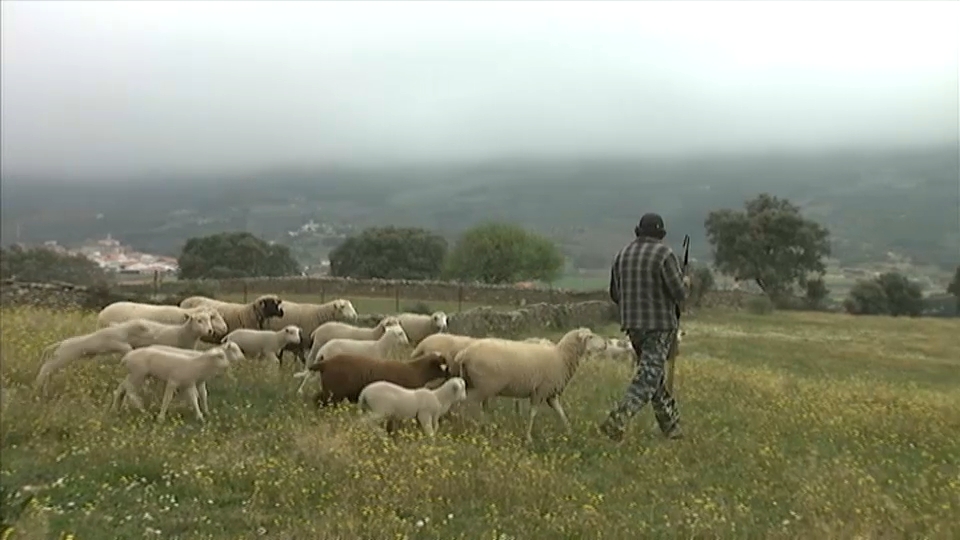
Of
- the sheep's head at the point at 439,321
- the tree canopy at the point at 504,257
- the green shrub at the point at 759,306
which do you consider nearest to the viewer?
the sheep's head at the point at 439,321

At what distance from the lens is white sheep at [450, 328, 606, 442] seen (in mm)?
11281

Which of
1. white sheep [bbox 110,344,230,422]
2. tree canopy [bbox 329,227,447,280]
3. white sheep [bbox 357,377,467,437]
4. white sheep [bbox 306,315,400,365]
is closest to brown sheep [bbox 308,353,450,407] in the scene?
white sheep [bbox 357,377,467,437]

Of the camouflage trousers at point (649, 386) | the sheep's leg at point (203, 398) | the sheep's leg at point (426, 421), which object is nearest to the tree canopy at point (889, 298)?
the camouflage trousers at point (649, 386)

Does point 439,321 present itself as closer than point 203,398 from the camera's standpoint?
No

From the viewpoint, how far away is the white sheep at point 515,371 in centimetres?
1128

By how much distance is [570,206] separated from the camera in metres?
132

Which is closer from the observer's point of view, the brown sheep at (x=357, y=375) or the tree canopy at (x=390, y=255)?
the brown sheep at (x=357, y=375)

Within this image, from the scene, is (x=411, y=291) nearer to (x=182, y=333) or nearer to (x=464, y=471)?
(x=182, y=333)

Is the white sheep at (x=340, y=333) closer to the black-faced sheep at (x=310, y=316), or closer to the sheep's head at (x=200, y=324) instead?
the black-faced sheep at (x=310, y=316)

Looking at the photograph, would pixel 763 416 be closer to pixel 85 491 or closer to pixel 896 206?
pixel 85 491

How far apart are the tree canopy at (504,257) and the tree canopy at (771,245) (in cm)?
1506

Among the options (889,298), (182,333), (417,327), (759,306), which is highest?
(182,333)

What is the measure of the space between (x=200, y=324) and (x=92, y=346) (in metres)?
1.46

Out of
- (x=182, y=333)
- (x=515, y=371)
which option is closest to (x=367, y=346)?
(x=182, y=333)
